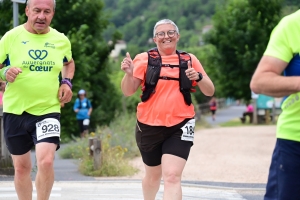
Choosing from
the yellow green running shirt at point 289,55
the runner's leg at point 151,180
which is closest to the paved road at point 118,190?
the runner's leg at point 151,180

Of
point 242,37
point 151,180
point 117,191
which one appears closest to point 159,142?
point 151,180

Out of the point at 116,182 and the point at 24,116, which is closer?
the point at 24,116

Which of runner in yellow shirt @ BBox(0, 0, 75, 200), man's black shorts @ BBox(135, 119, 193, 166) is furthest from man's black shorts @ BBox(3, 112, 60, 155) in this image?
man's black shorts @ BBox(135, 119, 193, 166)

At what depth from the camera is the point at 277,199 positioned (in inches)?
173

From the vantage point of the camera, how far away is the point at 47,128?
6.93m

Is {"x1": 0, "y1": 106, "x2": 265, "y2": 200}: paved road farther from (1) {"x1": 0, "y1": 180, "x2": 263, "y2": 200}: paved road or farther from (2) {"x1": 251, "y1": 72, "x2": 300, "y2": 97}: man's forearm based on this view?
(2) {"x1": 251, "y1": 72, "x2": 300, "y2": 97}: man's forearm

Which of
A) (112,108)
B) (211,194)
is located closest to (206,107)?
(112,108)

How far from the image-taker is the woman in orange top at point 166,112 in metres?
6.89

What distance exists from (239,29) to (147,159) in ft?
97.2

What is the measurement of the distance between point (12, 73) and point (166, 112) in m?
1.40

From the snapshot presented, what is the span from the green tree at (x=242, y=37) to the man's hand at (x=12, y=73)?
2818 cm

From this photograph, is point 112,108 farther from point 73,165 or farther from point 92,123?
point 73,165

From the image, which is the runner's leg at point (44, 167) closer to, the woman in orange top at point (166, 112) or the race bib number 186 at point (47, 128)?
A: the race bib number 186 at point (47, 128)

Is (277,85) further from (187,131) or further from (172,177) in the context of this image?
(187,131)
